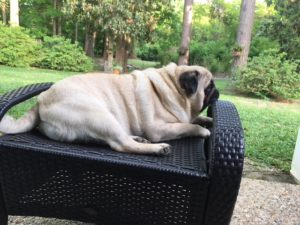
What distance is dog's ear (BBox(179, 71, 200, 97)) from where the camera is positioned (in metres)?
2.46

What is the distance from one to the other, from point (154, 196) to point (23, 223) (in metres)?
1.09

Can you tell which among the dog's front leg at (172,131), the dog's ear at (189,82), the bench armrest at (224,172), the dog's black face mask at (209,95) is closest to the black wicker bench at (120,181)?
the bench armrest at (224,172)

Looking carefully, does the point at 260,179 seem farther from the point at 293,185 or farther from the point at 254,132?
the point at 254,132

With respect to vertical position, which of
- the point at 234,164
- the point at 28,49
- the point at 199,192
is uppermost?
the point at 234,164

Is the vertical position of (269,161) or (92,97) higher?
(92,97)

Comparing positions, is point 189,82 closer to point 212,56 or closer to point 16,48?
point 16,48

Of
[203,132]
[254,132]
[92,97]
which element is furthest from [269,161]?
[92,97]

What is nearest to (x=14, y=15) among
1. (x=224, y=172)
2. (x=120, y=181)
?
(x=120, y=181)

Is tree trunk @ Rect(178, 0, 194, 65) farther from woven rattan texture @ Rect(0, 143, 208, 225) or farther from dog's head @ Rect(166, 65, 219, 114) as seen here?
woven rattan texture @ Rect(0, 143, 208, 225)

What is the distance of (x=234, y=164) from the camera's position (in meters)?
1.64

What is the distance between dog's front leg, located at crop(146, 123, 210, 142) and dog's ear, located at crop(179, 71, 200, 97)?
0.72ft

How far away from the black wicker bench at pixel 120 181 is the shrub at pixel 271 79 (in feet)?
32.1

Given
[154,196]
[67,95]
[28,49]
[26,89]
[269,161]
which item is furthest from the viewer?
[28,49]

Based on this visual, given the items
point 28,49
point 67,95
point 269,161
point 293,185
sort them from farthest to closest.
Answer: point 28,49 → point 269,161 → point 293,185 → point 67,95
